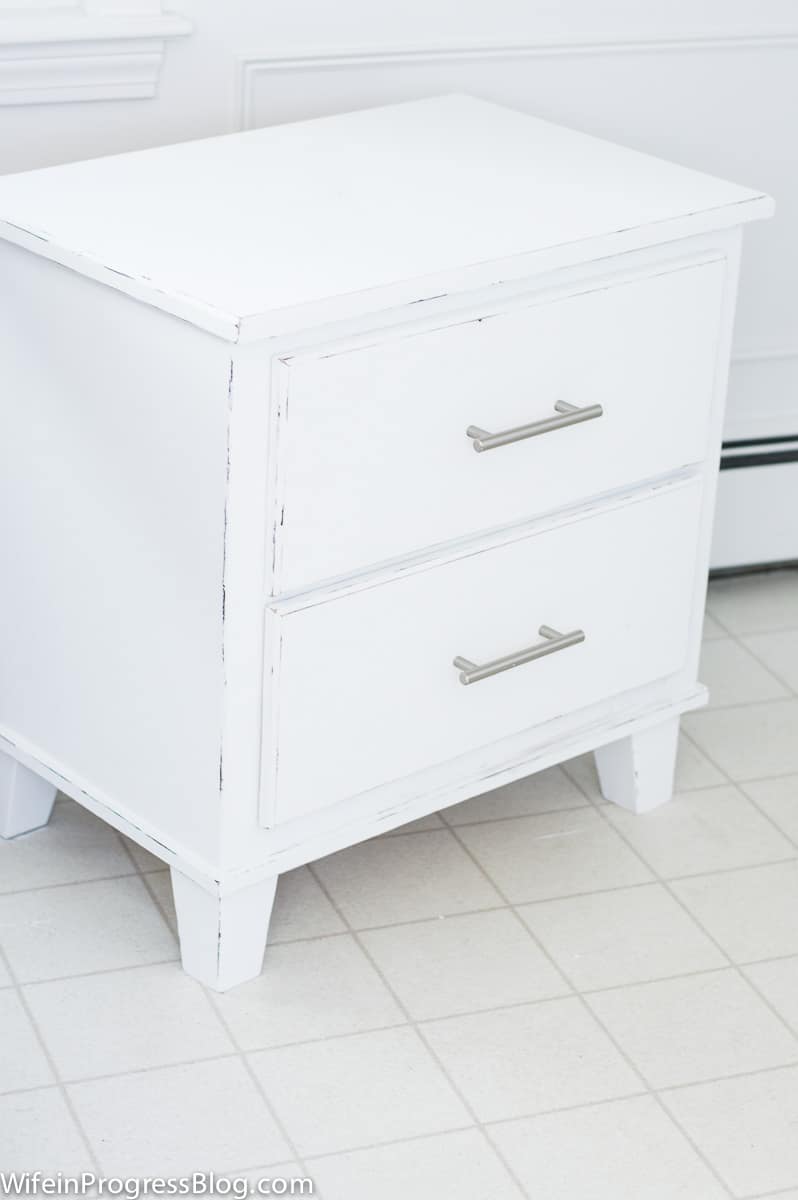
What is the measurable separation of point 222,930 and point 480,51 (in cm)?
108

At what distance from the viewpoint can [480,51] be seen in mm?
2146

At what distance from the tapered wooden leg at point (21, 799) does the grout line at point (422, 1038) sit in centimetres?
29

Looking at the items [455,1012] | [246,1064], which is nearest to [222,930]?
[246,1064]

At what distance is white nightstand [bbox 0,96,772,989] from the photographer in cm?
154

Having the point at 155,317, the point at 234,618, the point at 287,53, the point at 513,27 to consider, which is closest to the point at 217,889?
the point at 234,618

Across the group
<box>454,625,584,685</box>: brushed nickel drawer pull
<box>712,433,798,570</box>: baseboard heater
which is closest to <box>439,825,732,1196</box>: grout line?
<box>454,625,584,685</box>: brushed nickel drawer pull

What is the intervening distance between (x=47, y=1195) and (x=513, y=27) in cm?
141

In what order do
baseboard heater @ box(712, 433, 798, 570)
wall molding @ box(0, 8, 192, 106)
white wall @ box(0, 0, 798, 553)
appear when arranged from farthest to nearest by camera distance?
baseboard heater @ box(712, 433, 798, 570) → white wall @ box(0, 0, 798, 553) → wall molding @ box(0, 8, 192, 106)

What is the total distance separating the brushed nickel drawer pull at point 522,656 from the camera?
1.73 m

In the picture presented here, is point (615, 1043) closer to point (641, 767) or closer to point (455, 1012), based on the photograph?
point (455, 1012)

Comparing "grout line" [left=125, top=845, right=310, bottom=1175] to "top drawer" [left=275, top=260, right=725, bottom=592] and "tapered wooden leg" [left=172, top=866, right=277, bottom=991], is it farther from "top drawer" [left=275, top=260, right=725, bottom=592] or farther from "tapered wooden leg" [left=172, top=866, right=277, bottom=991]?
"top drawer" [left=275, top=260, right=725, bottom=592]

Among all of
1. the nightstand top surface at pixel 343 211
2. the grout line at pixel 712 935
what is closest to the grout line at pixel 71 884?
the grout line at pixel 712 935

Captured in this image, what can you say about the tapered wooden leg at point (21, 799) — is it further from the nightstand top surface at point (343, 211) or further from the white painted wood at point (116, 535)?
the nightstand top surface at point (343, 211)

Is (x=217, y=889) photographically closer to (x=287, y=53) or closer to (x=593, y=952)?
(x=593, y=952)
